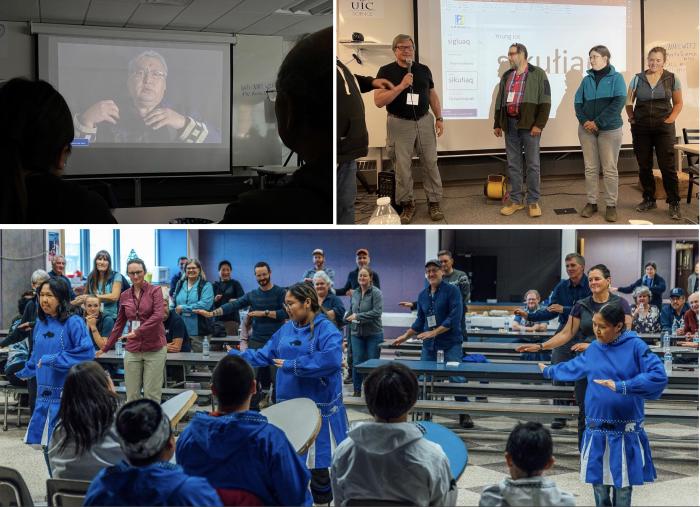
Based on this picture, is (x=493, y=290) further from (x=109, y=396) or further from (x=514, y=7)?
(x=109, y=396)

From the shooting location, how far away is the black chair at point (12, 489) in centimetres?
241

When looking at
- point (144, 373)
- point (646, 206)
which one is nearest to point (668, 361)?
point (646, 206)

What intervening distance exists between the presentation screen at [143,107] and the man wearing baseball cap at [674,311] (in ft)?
7.34

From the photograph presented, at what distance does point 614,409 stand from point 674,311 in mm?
957

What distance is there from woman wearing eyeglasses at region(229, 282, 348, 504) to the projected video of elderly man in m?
0.84

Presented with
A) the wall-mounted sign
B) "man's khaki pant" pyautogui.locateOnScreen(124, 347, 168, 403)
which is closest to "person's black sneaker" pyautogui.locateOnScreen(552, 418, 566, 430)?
"man's khaki pant" pyautogui.locateOnScreen(124, 347, 168, 403)

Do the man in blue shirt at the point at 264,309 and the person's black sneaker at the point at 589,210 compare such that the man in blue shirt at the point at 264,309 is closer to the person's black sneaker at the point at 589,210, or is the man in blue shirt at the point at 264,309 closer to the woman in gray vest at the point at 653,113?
the person's black sneaker at the point at 589,210

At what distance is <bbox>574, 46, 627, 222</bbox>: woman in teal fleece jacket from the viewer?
3.86 metres

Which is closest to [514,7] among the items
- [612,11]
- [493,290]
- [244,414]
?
[612,11]

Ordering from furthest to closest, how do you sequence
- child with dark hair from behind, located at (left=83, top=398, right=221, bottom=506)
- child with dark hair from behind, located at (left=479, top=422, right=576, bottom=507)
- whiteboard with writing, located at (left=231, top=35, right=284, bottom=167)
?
1. whiteboard with writing, located at (left=231, top=35, right=284, bottom=167)
2. child with dark hair from behind, located at (left=479, top=422, right=576, bottom=507)
3. child with dark hair from behind, located at (left=83, top=398, right=221, bottom=506)

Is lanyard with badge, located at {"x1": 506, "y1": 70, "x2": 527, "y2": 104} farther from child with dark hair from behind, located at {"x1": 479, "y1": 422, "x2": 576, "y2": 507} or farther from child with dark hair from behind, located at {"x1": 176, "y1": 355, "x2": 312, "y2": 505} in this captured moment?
child with dark hair from behind, located at {"x1": 176, "y1": 355, "x2": 312, "y2": 505}

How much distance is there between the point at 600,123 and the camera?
3902 mm

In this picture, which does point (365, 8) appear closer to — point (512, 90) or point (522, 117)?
point (512, 90)

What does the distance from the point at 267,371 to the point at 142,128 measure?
4.87 ft
